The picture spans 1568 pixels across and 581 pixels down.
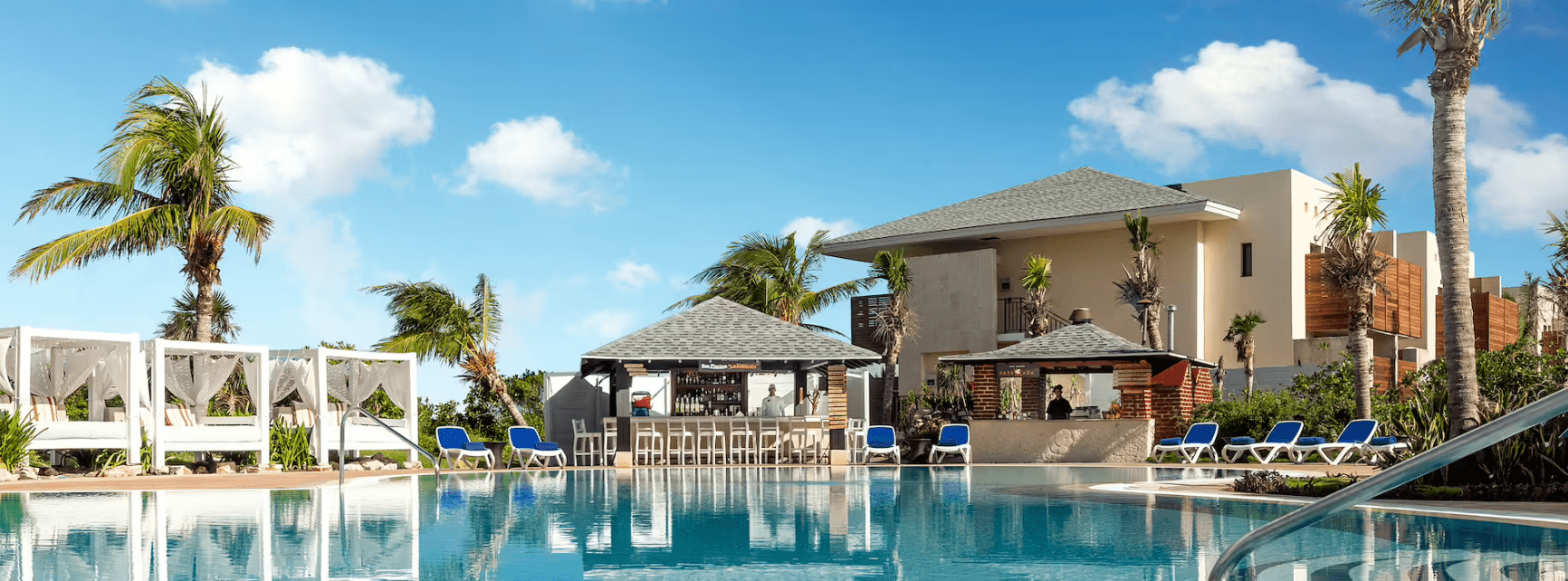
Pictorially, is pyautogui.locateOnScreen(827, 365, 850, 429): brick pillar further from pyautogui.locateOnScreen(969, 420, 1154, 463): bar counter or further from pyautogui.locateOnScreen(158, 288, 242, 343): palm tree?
pyautogui.locateOnScreen(158, 288, 242, 343): palm tree

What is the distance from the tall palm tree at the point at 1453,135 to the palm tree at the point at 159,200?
1979cm

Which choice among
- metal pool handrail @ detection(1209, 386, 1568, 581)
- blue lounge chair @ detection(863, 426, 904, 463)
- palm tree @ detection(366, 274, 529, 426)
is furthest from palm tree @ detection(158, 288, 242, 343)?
metal pool handrail @ detection(1209, 386, 1568, 581)

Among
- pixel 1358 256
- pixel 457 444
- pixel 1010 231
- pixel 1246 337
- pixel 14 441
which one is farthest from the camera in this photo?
pixel 1010 231

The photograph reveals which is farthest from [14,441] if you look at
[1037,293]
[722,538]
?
[1037,293]

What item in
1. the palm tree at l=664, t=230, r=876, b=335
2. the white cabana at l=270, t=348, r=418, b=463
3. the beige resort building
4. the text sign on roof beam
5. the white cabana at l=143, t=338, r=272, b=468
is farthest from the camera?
the palm tree at l=664, t=230, r=876, b=335

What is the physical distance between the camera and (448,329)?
29359 millimetres

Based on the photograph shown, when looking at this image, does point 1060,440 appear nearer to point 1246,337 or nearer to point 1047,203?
point 1246,337

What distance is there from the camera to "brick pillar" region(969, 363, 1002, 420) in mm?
24766

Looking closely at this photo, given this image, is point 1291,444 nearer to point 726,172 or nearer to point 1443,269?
point 1443,269

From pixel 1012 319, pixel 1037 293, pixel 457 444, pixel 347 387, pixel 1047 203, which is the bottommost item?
pixel 457 444

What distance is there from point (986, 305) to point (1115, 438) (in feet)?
31.8

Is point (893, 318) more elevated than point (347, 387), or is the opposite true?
point (893, 318)

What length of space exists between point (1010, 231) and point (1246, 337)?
6.24 m

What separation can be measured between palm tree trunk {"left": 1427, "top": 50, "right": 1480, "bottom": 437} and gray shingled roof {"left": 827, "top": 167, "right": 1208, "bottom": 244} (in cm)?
1692
